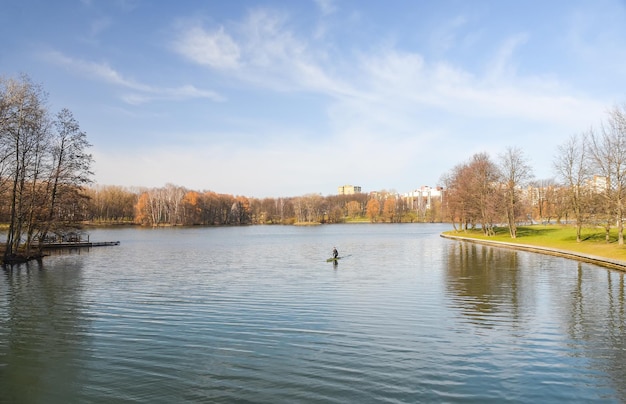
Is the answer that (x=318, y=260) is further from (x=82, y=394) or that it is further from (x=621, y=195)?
(x=82, y=394)

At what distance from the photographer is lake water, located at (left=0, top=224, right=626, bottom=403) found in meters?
9.33

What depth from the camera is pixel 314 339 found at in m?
13.1

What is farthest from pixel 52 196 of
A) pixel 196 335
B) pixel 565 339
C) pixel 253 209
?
pixel 253 209

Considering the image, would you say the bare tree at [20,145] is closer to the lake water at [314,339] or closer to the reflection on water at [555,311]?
the lake water at [314,339]

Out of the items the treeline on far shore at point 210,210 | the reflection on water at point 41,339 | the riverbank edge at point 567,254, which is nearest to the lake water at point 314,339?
the reflection on water at point 41,339

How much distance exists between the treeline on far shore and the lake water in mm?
99761

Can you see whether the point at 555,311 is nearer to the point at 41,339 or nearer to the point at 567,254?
the point at 41,339

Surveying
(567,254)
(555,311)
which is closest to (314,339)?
(555,311)

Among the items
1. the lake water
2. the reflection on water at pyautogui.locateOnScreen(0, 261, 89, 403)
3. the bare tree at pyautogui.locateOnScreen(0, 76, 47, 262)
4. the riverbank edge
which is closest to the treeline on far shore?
the riverbank edge

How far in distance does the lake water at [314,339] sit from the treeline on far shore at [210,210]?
99.8 metres

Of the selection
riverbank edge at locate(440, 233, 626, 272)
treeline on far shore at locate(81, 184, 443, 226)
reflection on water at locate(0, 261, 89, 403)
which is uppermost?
treeline on far shore at locate(81, 184, 443, 226)

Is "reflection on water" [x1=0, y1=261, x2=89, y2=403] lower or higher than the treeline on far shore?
lower

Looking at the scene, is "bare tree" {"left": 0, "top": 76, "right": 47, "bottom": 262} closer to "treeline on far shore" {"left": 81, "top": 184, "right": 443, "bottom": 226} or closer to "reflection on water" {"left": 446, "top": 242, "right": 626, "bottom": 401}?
"reflection on water" {"left": 446, "top": 242, "right": 626, "bottom": 401}

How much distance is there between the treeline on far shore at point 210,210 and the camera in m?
138
